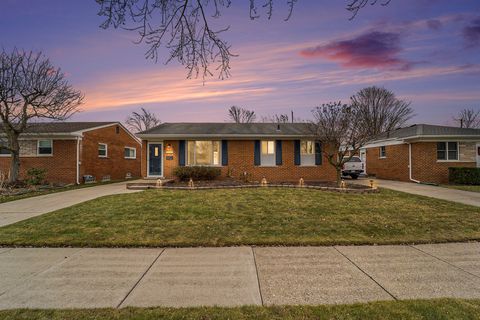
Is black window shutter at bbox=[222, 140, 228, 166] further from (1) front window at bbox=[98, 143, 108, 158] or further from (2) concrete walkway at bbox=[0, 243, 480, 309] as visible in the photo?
(2) concrete walkway at bbox=[0, 243, 480, 309]

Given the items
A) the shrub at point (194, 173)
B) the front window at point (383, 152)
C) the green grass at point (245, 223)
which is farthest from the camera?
the front window at point (383, 152)

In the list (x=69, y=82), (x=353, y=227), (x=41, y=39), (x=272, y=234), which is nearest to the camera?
(x=272, y=234)

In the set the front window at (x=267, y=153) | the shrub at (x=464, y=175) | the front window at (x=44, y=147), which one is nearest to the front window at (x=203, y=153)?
the front window at (x=267, y=153)

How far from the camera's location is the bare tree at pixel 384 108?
37500 mm

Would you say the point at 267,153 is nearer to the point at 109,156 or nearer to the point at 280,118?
the point at 109,156

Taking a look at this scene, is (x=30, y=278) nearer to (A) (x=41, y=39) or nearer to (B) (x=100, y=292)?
(B) (x=100, y=292)

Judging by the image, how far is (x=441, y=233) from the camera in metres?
5.95

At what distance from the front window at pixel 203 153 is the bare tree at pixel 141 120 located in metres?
32.1

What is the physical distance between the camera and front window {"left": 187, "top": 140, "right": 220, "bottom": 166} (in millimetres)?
A: 16562

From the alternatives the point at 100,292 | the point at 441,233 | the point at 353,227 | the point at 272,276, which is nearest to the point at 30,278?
the point at 100,292

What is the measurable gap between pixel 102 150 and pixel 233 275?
19288 mm

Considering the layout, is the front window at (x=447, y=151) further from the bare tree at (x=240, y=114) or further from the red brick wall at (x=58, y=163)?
the bare tree at (x=240, y=114)

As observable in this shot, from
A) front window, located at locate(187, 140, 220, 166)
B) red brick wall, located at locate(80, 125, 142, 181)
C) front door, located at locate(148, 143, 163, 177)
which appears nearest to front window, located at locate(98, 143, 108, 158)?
red brick wall, located at locate(80, 125, 142, 181)

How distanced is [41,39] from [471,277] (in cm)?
1420
